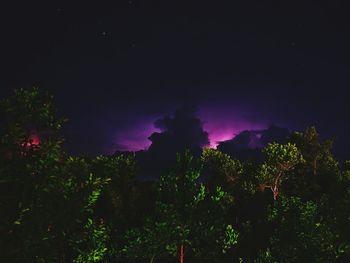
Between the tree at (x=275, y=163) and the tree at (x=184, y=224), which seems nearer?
the tree at (x=184, y=224)

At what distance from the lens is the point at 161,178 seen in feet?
101

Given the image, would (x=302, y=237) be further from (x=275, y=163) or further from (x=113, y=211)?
(x=275, y=163)

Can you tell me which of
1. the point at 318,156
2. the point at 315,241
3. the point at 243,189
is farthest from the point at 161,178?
the point at 318,156

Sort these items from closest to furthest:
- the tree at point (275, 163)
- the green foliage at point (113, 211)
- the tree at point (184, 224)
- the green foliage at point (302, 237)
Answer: the green foliage at point (113, 211), the green foliage at point (302, 237), the tree at point (184, 224), the tree at point (275, 163)

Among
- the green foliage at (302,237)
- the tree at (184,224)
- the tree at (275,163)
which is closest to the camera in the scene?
the green foliage at (302,237)

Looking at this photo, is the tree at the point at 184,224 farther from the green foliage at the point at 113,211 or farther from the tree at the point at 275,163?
the tree at the point at 275,163

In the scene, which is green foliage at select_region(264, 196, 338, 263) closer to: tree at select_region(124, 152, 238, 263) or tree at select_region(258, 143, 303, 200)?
tree at select_region(124, 152, 238, 263)

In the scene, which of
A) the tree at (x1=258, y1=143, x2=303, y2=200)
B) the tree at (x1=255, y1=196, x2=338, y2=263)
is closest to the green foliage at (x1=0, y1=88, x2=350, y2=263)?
the tree at (x1=255, y1=196, x2=338, y2=263)

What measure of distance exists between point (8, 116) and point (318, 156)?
96.4 meters

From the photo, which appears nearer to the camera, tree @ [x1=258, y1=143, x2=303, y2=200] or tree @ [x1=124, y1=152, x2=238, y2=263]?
tree @ [x1=124, y1=152, x2=238, y2=263]

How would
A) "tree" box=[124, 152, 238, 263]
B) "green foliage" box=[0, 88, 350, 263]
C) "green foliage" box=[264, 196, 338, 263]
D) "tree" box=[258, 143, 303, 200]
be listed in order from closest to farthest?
"green foliage" box=[0, 88, 350, 263] < "green foliage" box=[264, 196, 338, 263] < "tree" box=[124, 152, 238, 263] < "tree" box=[258, 143, 303, 200]

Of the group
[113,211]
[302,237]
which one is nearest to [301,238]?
[302,237]

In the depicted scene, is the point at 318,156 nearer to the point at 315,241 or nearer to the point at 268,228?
the point at 268,228

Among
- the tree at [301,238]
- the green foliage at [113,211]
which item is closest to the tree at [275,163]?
the green foliage at [113,211]
